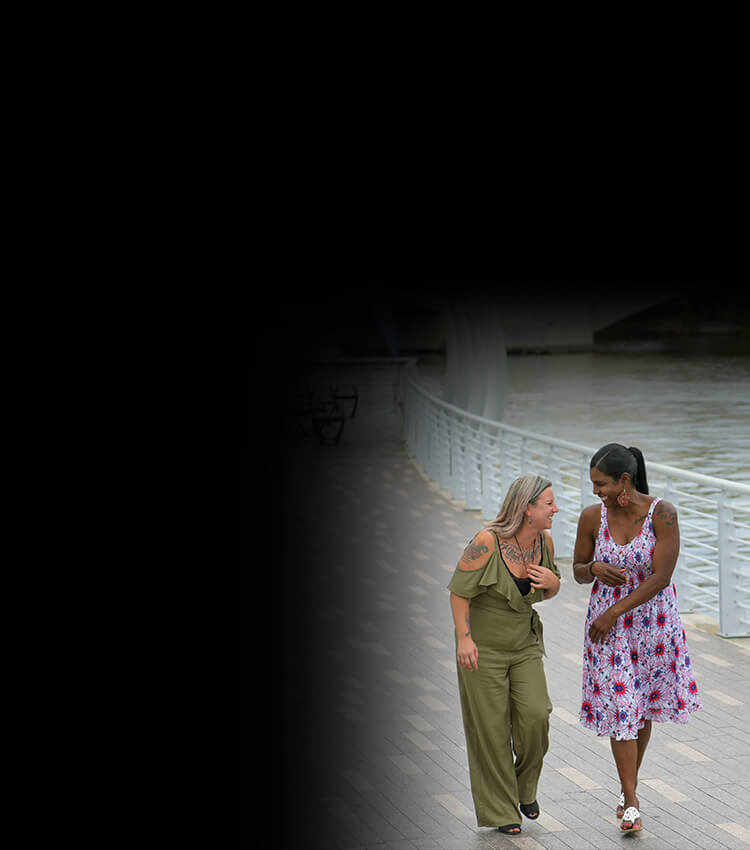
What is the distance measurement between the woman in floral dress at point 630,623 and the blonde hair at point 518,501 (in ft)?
0.71

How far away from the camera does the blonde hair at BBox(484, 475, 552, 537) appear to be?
4176mm

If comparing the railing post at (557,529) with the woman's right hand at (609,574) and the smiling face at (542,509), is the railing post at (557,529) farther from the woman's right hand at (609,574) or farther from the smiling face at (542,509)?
the smiling face at (542,509)

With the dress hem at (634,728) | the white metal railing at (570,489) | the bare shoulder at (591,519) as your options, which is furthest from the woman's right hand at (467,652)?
the white metal railing at (570,489)

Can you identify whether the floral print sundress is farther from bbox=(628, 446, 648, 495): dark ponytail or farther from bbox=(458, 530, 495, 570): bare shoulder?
bbox=(458, 530, 495, 570): bare shoulder

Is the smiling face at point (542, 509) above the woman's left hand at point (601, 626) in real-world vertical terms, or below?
above

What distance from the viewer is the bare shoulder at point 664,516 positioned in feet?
13.9

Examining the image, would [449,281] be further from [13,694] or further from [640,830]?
[640,830]

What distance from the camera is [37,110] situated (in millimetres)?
1103

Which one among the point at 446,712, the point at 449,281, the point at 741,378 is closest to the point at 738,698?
the point at 446,712

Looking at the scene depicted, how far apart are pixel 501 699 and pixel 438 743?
1.25m

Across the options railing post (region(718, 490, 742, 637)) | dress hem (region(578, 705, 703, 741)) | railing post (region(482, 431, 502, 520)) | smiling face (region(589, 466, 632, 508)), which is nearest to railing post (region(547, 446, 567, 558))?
railing post (region(482, 431, 502, 520))

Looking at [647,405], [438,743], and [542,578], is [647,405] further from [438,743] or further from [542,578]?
[542,578]

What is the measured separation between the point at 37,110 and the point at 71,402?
282 millimetres

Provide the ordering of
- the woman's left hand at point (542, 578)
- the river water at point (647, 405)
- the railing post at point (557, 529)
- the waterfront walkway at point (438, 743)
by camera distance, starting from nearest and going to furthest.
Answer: the waterfront walkway at point (438, 743) → the woman's left hand at point (542, 578) → the railing post at point (557, 529) → the river water at point (647, 405)
